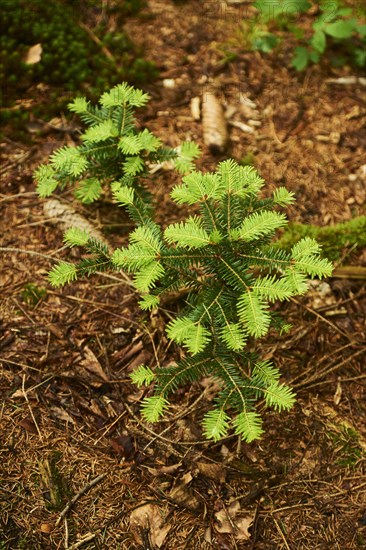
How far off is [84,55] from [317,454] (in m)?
3.44

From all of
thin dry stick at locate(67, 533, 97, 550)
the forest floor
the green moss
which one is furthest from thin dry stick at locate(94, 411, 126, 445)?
the green moss

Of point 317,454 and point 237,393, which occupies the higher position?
point 237,393

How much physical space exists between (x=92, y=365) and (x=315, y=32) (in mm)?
3613

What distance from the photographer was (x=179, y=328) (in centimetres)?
216

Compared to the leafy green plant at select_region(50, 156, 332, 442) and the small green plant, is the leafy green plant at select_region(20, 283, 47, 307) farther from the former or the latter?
the small green plant

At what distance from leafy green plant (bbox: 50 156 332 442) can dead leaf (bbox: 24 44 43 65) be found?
188 cm

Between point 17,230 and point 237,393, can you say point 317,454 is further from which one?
point 17,230

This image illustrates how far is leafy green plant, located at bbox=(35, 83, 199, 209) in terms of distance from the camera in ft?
8.92

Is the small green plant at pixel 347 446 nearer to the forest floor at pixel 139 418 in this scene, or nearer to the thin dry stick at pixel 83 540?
the forest floor at pixel 139 418

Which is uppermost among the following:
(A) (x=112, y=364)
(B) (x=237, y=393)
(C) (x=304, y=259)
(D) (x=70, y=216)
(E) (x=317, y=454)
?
(C) (x=304, y=259)

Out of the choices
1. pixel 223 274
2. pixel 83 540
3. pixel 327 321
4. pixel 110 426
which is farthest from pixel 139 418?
pixel 327 321

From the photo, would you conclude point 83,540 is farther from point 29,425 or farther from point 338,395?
point 338,395

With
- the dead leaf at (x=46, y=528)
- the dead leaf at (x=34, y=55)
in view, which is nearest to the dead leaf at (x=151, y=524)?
the dead leaf at (x=46, y=528)

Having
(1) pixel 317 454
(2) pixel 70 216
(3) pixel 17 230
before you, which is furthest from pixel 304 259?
(3) pixel 17 230
